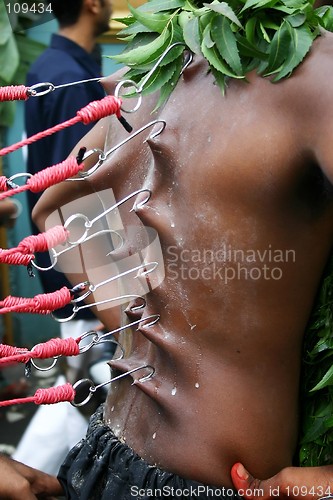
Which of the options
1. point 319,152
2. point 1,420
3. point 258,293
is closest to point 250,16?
point 319,152

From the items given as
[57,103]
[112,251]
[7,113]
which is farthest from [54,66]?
[112,251]

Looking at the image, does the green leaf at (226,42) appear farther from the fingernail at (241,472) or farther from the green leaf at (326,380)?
the fingernail at (241,472)

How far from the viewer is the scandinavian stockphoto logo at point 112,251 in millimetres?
1428

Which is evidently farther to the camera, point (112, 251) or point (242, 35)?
point (112, 251)

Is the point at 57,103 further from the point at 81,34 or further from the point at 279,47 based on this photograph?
the point at 279,47

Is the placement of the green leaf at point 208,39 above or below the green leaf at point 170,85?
above

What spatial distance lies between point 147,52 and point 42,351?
54 cm

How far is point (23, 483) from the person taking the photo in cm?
156

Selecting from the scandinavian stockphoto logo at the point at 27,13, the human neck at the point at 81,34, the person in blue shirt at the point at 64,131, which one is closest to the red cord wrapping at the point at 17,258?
the person in blue shirt at the point at 64,131

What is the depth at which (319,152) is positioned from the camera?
1230mm

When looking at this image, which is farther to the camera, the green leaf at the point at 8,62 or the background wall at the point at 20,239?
the background wall at the point at 20,239

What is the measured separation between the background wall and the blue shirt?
111 centimetres

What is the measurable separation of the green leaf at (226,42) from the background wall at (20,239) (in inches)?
109

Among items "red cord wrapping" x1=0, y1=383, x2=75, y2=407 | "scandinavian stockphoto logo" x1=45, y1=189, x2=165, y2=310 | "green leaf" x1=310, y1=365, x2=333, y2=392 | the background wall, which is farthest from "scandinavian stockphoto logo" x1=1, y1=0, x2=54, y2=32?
"green leaf" x1=310, y1=365, x2=333, y2=392
